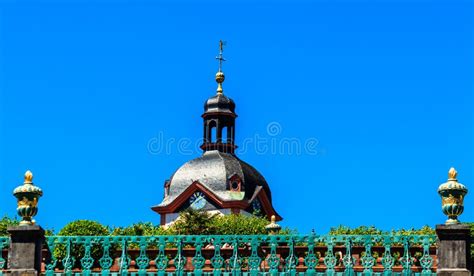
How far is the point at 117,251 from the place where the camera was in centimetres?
1991

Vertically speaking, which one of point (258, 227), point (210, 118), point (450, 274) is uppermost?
point (210, 118)

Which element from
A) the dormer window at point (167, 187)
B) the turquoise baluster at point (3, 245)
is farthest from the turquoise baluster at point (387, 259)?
the dormer window at point (167, 187)

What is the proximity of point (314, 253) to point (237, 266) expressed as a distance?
138cm

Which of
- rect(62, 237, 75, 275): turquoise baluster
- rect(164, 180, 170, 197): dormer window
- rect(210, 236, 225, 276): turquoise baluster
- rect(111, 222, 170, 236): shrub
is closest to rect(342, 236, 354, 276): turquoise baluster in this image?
rect(210, 236, 225, 276): turquoise baluster

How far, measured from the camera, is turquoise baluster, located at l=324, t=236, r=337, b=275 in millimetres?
18641

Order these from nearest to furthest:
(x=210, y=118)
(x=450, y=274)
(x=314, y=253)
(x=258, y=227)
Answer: (x=450, y=274)
(x=314, y=253)
(x=258, y=227)
(x=210, y=118)

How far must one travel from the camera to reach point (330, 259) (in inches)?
736

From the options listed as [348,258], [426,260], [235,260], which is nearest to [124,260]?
[235,260]

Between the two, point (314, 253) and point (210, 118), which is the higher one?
point (210, 118)

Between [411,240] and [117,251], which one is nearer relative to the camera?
[411,240]

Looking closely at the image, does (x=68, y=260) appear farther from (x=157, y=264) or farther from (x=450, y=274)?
(x=450, y=274)

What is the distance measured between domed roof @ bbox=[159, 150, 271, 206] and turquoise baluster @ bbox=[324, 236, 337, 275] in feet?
174

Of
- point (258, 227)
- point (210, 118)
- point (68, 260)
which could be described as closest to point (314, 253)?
point (68, 260)

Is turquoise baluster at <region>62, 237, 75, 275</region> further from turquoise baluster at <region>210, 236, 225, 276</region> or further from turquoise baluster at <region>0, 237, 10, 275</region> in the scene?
turquoise baluster at <region>210, 236, 225, 276</region>
